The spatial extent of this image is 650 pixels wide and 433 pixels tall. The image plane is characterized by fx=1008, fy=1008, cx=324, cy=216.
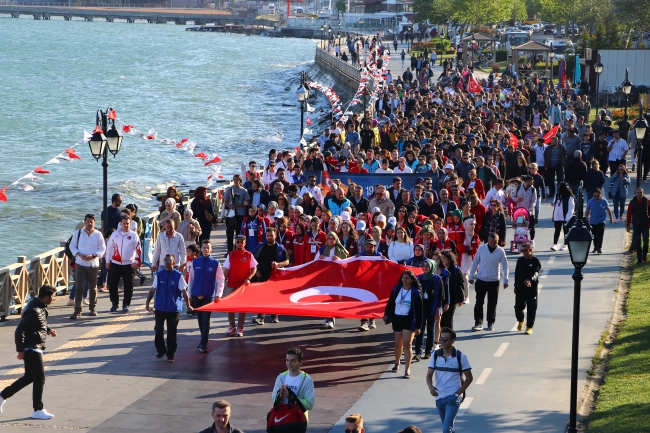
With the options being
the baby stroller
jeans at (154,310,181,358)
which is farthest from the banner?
jeans at (154,310,181,358)

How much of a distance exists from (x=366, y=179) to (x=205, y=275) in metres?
7.68

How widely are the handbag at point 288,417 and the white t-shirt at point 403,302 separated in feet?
13.4

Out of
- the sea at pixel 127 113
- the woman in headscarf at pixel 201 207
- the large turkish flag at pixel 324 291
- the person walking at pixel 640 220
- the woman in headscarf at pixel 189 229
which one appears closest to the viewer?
the large turkish flag at pixel 324 291

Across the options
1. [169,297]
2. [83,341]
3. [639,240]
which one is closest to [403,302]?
[169,297]

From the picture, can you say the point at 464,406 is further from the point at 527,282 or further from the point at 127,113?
the point at 127,113

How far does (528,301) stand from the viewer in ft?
51.9

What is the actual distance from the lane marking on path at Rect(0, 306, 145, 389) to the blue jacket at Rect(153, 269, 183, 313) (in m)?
1.72

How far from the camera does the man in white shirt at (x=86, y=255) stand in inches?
673

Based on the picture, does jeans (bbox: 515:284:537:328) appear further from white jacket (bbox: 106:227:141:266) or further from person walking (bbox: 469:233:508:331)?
white jacket (bbox: 106:227:141:266)

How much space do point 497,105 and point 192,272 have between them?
967 inches

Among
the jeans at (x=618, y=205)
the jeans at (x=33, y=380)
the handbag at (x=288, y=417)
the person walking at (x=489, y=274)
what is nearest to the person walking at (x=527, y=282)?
the person walking at (x=489, y=274)

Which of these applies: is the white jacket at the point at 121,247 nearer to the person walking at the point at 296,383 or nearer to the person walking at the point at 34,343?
the person walking at the point at 34,343

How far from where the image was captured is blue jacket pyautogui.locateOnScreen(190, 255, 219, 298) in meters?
15.3

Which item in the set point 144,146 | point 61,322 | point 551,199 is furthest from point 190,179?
point 61,322
